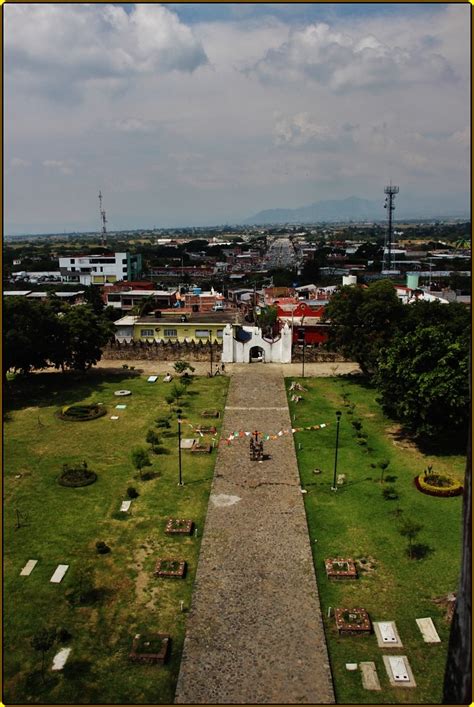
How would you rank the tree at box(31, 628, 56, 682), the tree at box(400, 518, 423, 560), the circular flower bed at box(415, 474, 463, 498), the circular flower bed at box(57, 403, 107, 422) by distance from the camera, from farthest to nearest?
the circular flower bed at box(57, 403, 107, 422) → the circular flower bed at box(415, 474, 463, 498) → the tree at box(400, 518, 423, 560) → the tree at box(31, 628, 56, 682)

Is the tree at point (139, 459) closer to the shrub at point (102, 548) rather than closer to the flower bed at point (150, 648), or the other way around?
the shrub at point (102, 548)

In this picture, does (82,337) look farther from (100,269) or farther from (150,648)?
(100,269)

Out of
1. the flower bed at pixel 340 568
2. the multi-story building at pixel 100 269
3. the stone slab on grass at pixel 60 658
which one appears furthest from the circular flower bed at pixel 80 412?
the multi-story building at pixel 100 269

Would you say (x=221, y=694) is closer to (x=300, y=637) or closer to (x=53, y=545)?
(x=300, y=637)

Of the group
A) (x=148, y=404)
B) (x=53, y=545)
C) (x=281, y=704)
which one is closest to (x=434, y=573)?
(x=281, y=704)

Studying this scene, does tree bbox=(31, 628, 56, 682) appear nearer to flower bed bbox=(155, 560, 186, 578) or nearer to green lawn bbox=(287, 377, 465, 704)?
flower bed bbox=(155, 560, 186, 578)

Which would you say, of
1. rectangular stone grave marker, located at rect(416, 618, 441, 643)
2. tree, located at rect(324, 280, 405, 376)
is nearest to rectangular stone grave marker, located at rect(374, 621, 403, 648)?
rectangular stone grave marker, located at rect(416, 618, 441, 643)
